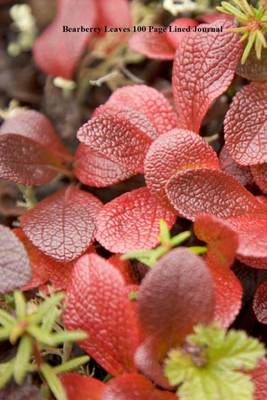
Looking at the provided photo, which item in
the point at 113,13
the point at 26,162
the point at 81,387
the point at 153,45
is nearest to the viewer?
the point at 81,387

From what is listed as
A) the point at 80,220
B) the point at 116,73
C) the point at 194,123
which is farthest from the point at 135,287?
the point at 116,73

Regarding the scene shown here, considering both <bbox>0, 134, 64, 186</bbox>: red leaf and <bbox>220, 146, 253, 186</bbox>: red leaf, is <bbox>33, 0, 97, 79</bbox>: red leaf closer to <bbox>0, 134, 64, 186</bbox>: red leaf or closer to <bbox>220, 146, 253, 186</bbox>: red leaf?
<bbox>0, 134, 64, 186</bbox>: red leaf

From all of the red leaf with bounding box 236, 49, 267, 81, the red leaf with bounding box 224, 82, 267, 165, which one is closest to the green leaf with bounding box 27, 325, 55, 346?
the red leaf with bounding box 224, 82, 267, 165

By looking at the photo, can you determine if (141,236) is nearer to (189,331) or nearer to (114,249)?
(114,249)

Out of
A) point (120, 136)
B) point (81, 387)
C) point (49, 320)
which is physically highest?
point (120, 136)

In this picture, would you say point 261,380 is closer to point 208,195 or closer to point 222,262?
point 222,262

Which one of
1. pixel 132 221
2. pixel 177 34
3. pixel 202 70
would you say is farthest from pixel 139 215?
pixel 177 34

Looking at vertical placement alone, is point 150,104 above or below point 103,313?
above

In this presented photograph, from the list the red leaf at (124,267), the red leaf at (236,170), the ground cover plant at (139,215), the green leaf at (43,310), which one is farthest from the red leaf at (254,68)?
the green leaf at (43,310)
